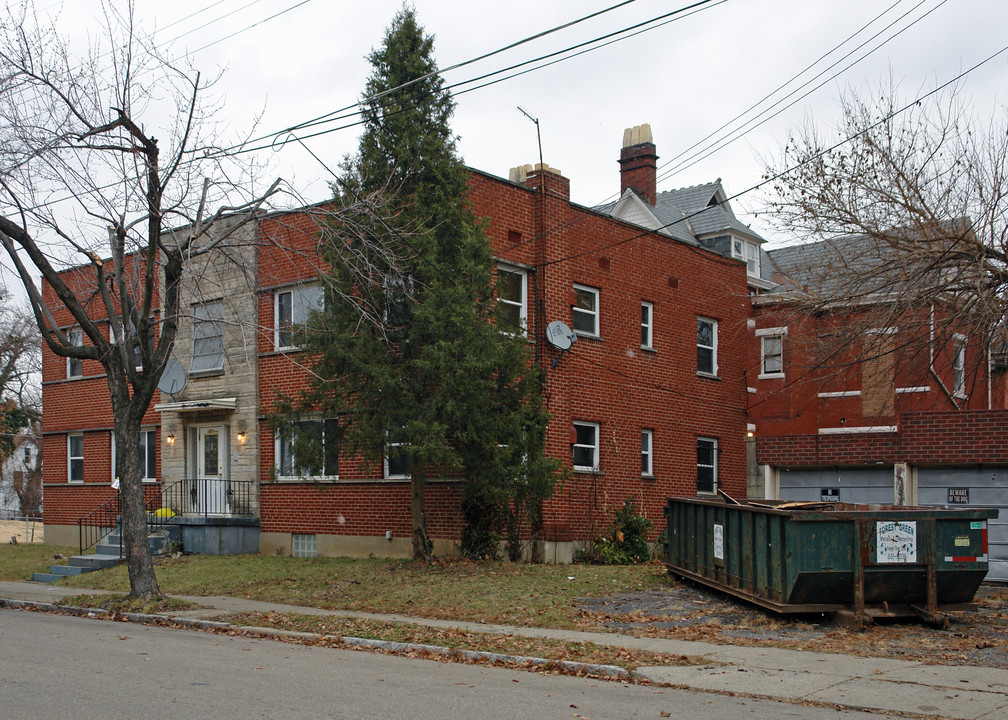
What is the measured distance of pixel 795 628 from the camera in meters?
12.2

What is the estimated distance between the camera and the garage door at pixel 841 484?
21.5m

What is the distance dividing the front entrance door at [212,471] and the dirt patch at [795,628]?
477 inches

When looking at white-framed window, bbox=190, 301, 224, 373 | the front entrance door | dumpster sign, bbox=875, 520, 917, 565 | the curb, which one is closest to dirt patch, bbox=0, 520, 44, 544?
the front entrance door

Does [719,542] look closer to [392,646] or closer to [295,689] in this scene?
[392,646]

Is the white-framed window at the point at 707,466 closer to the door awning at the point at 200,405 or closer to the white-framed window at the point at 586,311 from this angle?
the white-framed window at the point at 586,311

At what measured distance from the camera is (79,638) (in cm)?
1160

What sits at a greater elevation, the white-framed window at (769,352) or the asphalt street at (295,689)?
the white-framed window at (769,352)

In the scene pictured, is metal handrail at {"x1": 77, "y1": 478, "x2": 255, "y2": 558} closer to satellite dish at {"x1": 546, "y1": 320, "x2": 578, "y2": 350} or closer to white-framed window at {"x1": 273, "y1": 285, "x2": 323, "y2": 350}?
white-framed window at {"x1": 273, "y1": 285, "x2": 323, "y2": 350}

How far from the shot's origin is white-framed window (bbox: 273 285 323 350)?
21609 mm

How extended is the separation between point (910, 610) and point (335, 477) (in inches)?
506

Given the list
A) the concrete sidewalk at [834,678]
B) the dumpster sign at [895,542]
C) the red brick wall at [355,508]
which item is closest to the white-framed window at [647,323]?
the red brick wall at [355,508]

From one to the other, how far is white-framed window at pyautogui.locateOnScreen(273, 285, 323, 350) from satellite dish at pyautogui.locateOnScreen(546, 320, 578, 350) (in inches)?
196

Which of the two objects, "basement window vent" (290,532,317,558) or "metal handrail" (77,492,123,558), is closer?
"basement window vent" (290,532,317,558)

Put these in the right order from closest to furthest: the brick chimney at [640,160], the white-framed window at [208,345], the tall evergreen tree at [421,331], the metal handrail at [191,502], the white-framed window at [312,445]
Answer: the tall evergreen tree at [421,331] → the white-framed window at [312,445] → the metal handrail at [191,502] → the white-framed window at [208,345] → the brick chimney at [640,160]
